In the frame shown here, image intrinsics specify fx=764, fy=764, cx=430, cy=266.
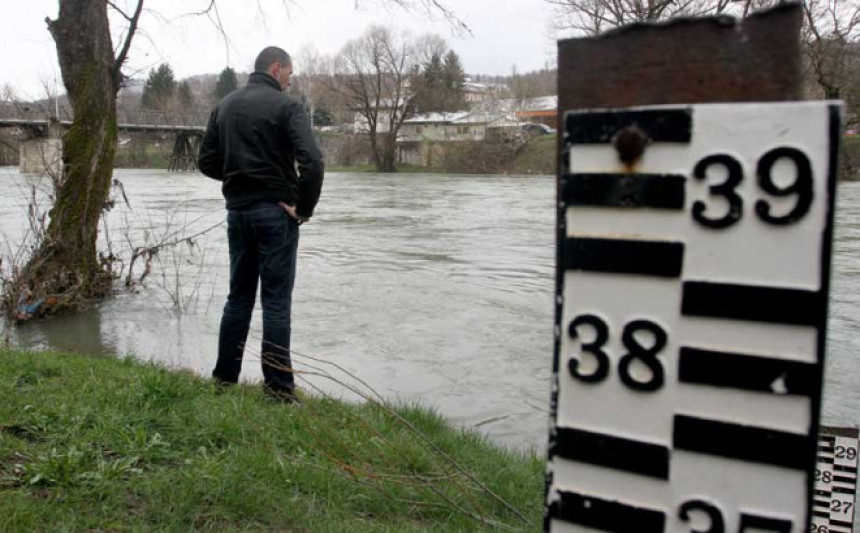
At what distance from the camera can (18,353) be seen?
16.0 feet

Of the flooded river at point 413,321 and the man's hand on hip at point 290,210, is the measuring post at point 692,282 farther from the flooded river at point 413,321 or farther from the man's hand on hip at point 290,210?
the flooded river at point 413,321

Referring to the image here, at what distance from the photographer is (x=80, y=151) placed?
7.76m

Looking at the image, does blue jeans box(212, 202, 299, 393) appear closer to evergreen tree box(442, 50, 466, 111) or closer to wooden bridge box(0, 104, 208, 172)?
wooden bridge box(0, 104, 208, 172)

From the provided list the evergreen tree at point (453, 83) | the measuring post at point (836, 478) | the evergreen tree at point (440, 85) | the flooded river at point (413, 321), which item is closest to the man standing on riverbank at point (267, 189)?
the flooded river at point (413, 321)

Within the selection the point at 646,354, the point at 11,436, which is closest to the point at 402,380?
the point at 11,436

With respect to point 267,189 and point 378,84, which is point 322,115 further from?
point 267,189

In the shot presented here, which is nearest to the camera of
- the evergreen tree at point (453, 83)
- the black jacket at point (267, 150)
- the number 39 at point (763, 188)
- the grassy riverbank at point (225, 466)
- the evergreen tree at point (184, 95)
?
the number 39 at point (763, 188)

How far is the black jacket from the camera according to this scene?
4.40 meters

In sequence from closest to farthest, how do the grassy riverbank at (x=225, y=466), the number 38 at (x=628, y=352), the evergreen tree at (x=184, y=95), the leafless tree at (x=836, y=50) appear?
1. the number 38 at (x=628, y=352)
2. the grassy riverbank at (x=225, y=466)
3. the leafless tree at (x=836, y=50)
4. the evergreen tree at (x=184, y=95)

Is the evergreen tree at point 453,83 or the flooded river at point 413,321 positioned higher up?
the evergreen tree at point 453,83

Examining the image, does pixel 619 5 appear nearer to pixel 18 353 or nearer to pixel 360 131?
pixel 18 353

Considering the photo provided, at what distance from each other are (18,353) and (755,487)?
485 cm

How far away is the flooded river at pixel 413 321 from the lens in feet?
18.5

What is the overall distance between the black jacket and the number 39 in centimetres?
345
